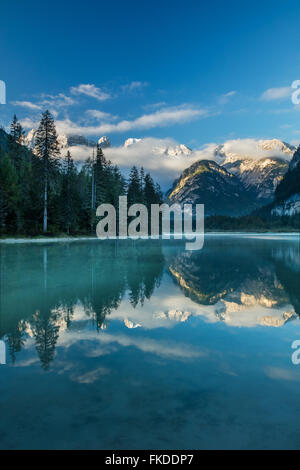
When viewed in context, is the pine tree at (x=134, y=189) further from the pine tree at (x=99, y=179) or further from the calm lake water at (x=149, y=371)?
the calm lake water at (x=149, y=371)

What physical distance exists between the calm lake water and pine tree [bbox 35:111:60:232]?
41.3 meters

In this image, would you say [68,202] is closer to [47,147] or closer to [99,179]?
[47,147]

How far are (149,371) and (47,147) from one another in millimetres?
50066

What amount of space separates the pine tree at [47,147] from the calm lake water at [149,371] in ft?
136

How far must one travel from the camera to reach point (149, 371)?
4883mm

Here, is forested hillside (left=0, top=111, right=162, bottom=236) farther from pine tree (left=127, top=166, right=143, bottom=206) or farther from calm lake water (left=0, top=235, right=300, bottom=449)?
calm lake water (left=0, top=235, right=300, bottom=449)

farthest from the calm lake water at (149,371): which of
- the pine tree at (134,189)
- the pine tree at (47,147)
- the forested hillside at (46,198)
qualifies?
the pine tree at (134,189)

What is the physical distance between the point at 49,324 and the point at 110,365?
110 inches

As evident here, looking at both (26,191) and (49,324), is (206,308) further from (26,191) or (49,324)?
(26,191)

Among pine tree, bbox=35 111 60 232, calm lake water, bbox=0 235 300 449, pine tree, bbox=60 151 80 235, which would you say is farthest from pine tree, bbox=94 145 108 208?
calm lake water, bbox=0 235 300 449

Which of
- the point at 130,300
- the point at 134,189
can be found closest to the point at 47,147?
the point at 134,189

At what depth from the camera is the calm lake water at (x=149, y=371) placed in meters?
3.32

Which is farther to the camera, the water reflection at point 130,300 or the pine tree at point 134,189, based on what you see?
the pine tree at point 134,189

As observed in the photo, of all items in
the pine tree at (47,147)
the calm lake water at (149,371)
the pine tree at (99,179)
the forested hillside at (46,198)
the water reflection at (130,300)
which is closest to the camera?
the calm lake water at (149,371)
